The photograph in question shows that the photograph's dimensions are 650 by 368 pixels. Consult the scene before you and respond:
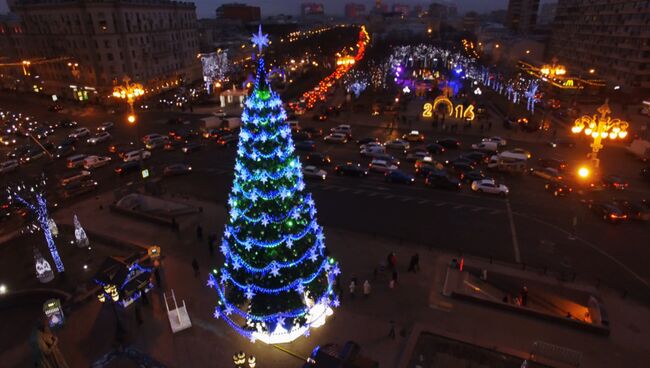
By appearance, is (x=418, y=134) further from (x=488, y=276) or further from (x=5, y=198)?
(x=5, y=198)

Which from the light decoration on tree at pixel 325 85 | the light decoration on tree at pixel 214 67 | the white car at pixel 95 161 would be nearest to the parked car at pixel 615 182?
the light decoration on tree at pixel 325 85

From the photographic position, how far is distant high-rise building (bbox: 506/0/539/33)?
137 meters

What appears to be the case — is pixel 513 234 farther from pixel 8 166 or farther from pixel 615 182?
pixel 8 166

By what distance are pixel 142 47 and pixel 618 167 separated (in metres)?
63.3

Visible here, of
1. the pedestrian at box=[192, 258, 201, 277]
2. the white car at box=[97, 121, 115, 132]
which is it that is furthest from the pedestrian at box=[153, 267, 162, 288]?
the white car at box=[97, 121, 115, 132]

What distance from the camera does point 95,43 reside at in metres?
54.0

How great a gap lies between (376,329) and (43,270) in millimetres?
15787

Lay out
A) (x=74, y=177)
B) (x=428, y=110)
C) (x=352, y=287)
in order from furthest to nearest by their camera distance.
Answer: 1. (x=428, y=110)
2. (x=74, y=177)
3. (x=352, y=287)

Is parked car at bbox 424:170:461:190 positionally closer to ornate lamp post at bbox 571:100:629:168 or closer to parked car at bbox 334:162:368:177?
parked car at bbox 334:162:368:177

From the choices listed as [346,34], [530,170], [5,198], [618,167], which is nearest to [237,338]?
[5,198]

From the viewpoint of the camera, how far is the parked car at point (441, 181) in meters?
27.5

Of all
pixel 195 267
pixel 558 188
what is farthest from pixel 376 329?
pixel 558 188

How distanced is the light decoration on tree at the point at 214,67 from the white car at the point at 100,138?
27118 millimetres

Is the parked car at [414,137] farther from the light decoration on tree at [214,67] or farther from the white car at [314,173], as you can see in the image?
the light decoration on tree at [214,67]
